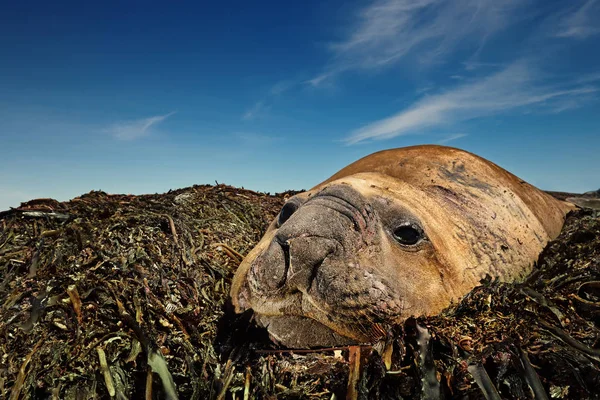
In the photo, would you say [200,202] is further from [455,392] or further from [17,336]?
[455,392]

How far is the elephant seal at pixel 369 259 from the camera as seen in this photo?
11.0ft

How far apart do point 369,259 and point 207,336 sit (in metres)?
1.27

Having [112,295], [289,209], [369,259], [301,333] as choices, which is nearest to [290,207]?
[289,209]

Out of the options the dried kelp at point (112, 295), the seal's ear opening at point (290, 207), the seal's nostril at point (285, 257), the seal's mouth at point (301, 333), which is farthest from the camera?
the seal's ear opening at point (290, 207)

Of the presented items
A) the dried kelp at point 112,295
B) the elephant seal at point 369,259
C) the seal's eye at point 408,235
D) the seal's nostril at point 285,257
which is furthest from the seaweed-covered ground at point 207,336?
the seal's eye at point 408,235

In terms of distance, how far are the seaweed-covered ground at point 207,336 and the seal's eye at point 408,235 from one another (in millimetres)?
543

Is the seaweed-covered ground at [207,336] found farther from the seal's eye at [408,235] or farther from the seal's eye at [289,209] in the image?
the seal's eye at [289,209]

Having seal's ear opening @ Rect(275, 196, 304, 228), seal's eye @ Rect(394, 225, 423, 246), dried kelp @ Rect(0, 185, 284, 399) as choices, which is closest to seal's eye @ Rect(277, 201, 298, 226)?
seal's ear opening @ Rect(275, 196, 304, 228)

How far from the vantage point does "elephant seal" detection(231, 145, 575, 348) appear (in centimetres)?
335

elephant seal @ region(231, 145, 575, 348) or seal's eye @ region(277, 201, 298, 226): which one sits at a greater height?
seal's eye @ region(277, 201, 298, 226)

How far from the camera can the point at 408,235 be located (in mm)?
3797

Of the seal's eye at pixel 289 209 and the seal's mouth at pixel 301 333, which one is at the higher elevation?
the seal's eye at pixel 289 209

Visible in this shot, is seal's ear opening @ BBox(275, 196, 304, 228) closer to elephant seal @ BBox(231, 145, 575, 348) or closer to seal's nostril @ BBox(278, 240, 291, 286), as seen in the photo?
elephant seal @ BBox(231, 145, 575, 348)

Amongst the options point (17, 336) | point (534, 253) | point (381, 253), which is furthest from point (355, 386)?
point (534, 253)
